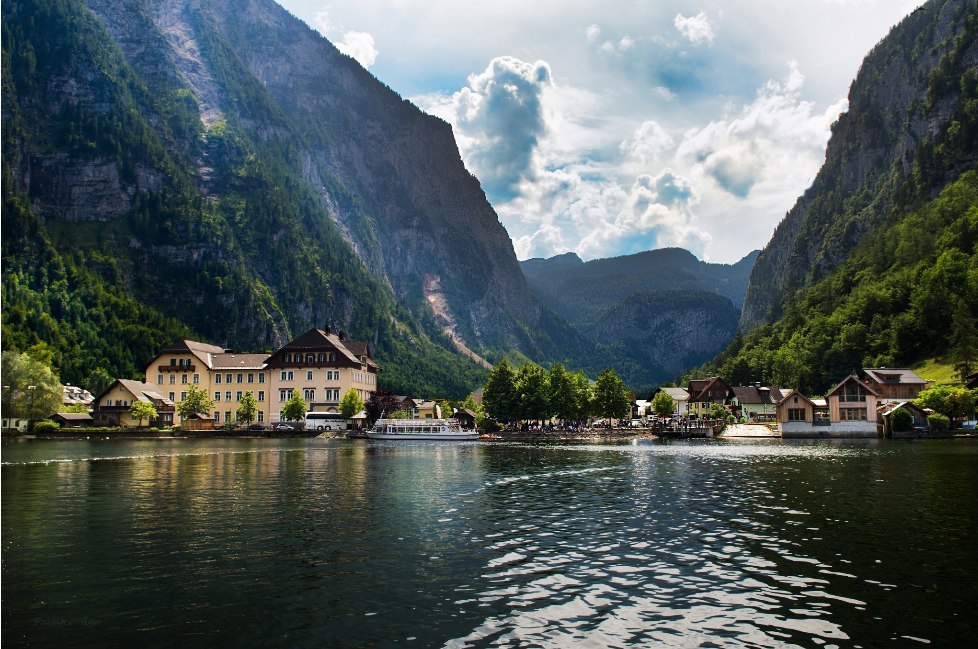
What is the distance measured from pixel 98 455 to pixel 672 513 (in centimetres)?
6727

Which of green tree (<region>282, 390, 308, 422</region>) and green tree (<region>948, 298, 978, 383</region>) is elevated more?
green tree (<region>948, 298, 978, 383</region>)

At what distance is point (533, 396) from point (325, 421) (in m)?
46.9

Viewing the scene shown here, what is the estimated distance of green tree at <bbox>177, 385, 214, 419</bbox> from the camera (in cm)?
15325

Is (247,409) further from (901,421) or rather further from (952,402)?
(952,402)

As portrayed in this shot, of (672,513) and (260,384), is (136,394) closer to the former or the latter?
(260,384)

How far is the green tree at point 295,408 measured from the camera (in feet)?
507

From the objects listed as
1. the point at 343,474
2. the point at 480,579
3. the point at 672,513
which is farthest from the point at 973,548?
the point at 343,474

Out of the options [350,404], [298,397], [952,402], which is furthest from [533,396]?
[952,402]

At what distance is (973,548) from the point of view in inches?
995

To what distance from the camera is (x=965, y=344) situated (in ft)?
448

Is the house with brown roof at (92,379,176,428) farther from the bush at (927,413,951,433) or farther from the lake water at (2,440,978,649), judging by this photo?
the bush at (927,413,951,433)

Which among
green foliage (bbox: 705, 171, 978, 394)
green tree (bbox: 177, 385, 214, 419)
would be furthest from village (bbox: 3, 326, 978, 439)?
green foliage (bbox: 705, 171, 978, 394)

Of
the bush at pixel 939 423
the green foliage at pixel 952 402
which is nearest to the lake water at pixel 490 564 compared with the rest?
the bush at pixel 939 423

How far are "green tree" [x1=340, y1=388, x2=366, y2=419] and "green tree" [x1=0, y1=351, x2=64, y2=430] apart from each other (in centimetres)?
5462
